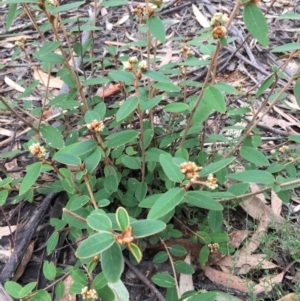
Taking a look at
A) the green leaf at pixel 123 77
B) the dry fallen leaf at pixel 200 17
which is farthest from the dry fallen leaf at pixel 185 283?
the dry fallen leaf at pixel 200 17

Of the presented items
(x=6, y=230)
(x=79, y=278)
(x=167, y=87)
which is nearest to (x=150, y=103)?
(x=167, y=87)

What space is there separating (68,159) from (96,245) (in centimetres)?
46

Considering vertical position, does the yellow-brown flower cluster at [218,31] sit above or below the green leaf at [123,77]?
above

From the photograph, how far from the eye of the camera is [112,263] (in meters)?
0.93

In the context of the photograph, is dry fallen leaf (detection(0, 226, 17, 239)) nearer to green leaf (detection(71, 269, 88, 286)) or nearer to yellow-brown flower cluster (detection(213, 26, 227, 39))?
green leaf (detection(71, 269, 88, 286))

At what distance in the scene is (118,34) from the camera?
330cm

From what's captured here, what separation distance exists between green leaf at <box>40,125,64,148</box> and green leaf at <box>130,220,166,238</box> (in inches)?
32.4

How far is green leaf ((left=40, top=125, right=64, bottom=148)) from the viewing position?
1.67 metres

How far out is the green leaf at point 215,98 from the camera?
4.00ft

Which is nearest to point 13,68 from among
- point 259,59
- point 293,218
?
point 259,59

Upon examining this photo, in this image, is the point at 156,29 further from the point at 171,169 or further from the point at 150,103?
the point at 171,169

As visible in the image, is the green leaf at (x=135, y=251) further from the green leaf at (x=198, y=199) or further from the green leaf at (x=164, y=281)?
the green leaf at (x=164, y=281)

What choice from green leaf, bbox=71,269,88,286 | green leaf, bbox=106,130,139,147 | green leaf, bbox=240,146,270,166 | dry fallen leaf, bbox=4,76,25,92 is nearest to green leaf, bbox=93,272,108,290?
green leaf, bbox=71,269,88,286

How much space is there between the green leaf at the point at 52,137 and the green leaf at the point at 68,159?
0.39 m
